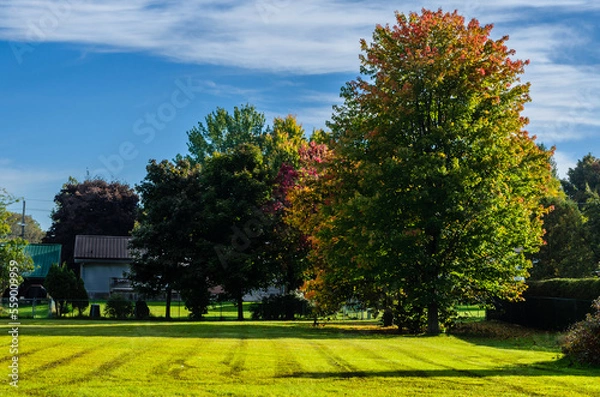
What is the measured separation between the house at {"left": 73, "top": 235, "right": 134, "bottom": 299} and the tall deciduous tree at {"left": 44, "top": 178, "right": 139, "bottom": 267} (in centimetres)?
863

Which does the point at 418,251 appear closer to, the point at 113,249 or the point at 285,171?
the point at 285,171

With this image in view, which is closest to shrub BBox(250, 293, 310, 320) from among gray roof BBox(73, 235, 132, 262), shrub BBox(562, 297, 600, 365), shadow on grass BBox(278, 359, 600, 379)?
gray roof BBox(73, 235, 132, 262)

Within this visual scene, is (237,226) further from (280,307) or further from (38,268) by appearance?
(38,268)

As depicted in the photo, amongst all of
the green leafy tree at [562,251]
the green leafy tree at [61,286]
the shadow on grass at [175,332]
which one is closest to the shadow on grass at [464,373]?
the shadow on grass at [175,332]

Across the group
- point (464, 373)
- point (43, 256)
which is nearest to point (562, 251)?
point (464, 373)

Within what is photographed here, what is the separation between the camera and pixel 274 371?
12.8m

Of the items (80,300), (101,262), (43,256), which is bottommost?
(80,300)

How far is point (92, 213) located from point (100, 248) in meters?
11.1

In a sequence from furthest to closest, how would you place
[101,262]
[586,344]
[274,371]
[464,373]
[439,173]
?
[101,262] → [439,173] → [586,344] → [464,373] → [274,371]

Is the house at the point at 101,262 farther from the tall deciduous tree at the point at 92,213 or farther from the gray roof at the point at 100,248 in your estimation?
the tall deciduous tree at the point at 92,213

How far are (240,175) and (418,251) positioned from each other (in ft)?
64.7

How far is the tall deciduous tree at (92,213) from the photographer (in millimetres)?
72125

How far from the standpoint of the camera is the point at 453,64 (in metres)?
26.0

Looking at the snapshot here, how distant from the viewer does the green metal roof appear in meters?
58.4
